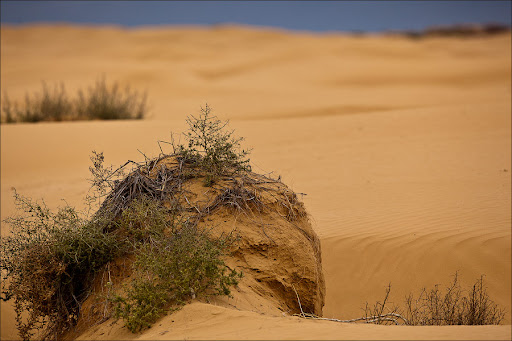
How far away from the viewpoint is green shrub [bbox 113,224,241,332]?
4.34 metres

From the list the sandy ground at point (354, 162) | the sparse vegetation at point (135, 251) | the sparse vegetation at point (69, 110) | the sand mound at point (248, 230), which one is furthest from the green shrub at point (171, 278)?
the sparse vegetation at point (69, 110)

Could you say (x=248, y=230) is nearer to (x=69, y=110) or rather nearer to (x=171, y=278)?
(x=171, y=278)

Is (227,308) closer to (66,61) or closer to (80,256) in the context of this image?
(80,256)

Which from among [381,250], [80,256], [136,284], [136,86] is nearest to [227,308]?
[136,284]

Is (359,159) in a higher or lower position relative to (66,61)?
lower

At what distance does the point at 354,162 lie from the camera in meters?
13.1

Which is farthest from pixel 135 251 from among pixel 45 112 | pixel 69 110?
pixel 69 110

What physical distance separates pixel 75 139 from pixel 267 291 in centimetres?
1162

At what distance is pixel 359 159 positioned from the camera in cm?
1324

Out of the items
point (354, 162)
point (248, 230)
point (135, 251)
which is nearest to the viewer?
point (135, 251)

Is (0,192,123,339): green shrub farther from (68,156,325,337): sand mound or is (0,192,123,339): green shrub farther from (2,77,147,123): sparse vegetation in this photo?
(2,77,147,123): sparse vegetation

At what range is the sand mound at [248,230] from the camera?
507 cm

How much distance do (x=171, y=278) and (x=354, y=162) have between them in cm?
914

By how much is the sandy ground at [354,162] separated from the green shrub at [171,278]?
0.61 feet
